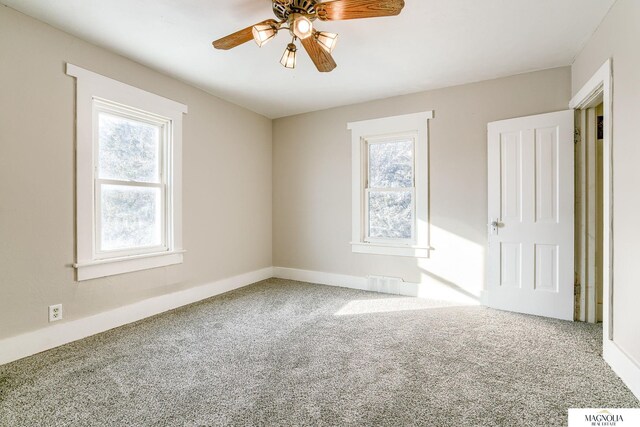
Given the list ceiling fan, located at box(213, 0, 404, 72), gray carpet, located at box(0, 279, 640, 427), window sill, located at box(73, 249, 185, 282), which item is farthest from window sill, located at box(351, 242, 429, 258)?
ceiling fan, located at box(213, 0, 404, 72)

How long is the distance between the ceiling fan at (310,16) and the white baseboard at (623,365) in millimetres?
2513

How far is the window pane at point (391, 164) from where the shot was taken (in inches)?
156

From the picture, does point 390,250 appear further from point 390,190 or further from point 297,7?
point 297,7

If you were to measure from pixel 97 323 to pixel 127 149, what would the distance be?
64.1 inches

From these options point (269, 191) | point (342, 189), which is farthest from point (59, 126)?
point (342, 189)

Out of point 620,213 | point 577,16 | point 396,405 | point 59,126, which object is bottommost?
point 396,405

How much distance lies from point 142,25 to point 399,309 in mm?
3523

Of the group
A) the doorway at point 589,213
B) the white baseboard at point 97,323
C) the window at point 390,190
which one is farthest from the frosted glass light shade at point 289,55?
the doorway at point 589,213

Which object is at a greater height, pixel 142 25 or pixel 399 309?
pixel 142 25

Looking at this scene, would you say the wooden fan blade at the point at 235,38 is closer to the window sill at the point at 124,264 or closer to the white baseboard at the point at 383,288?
the window sill at the point at 124,264

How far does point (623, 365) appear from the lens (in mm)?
1908

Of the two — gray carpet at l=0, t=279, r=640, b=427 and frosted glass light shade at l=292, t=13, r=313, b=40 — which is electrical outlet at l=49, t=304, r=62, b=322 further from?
frosted glass light shade at l=292, t=13, r=313, b=40

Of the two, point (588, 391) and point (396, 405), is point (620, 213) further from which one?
point (396, 405)

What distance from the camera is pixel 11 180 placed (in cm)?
219
